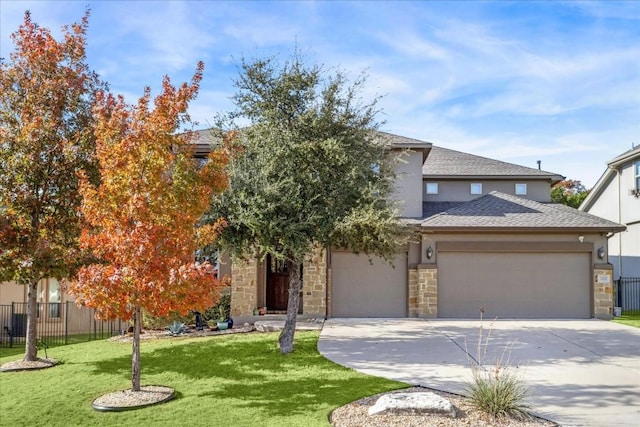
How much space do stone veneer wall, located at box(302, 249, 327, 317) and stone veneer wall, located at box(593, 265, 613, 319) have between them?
28.9 ft

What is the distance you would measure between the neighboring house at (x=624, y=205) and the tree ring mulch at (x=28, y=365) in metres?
22.4

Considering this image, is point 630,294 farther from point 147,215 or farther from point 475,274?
point 147,215

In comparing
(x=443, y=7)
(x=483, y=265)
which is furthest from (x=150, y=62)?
(x=483, y=265)

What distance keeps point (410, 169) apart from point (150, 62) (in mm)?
10277

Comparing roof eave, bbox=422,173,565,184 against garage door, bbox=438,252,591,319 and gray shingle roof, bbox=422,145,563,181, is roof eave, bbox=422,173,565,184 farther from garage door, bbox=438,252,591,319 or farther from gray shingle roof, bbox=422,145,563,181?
garage door, bbox=438,252,591,319

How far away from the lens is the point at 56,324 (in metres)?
18.0

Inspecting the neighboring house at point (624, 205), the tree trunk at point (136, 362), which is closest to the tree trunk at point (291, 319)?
the tree trunk at point (136, 362)

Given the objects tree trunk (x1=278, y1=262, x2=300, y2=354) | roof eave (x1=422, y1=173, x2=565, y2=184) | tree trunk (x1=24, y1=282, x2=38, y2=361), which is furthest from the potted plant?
roof eave (x1=422, y1=173, x2=565, y2=184)

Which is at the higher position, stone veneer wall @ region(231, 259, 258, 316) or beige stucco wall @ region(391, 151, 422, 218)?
beige stucco wall @ region(391, 151, 422, 218)

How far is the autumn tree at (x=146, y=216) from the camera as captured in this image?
325 inches

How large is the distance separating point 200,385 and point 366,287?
896 cm

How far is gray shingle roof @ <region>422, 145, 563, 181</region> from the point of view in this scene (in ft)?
72.4

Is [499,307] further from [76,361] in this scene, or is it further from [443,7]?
[76,361]

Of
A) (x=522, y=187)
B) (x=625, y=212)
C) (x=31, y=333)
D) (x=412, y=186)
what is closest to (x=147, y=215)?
(x=31, y=333)
